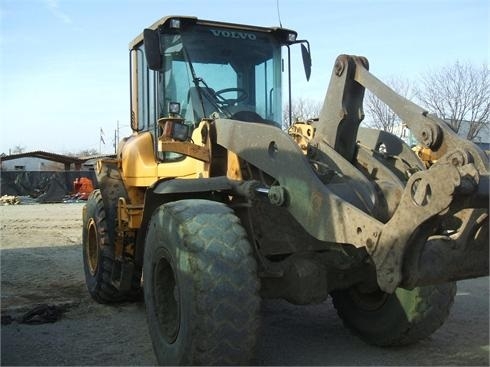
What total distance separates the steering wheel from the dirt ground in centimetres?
210

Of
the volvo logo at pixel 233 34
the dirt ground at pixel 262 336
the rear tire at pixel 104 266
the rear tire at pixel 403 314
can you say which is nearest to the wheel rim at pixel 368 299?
the rear tire at pixel 403 314

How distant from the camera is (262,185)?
4121mm

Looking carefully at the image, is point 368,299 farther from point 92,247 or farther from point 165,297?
point 92,247

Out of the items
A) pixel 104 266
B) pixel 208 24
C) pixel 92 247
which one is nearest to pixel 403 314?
pixel 208 24

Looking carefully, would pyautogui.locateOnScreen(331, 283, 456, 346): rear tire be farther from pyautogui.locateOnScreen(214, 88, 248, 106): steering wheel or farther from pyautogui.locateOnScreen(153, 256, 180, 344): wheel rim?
pyautogui.locateOnScreen(214, 88, 248, 106): steering wheel

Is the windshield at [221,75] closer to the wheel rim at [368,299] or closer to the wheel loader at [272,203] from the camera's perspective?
the wheel loader at [272,203]

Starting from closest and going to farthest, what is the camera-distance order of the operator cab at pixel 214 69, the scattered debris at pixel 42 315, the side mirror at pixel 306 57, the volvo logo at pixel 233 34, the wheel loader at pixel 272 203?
the wheel loader at pixel 272 203, the operator cab at pixel 214 69, the volvo logo at pixel 233 34, the scattered debris at pixel 42 315, the side mirror at pixel 306 57

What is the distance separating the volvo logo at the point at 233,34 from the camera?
553cm

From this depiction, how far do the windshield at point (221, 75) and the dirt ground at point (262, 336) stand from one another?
6.61 ft

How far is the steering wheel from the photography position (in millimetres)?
5305

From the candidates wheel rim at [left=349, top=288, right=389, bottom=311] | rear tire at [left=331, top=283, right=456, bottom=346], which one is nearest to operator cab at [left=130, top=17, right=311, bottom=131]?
wheel rim at [left=349, top=288, right=389, bottom=311]

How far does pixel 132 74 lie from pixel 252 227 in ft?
10.7

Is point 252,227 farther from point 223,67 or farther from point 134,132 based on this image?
point 134,132

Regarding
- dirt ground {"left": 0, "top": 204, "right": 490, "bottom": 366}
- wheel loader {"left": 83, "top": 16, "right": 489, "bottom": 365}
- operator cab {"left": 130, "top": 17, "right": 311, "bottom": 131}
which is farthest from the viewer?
operator cab {"left": 130, "top": 17, "right": 311, "bottom": 131}
